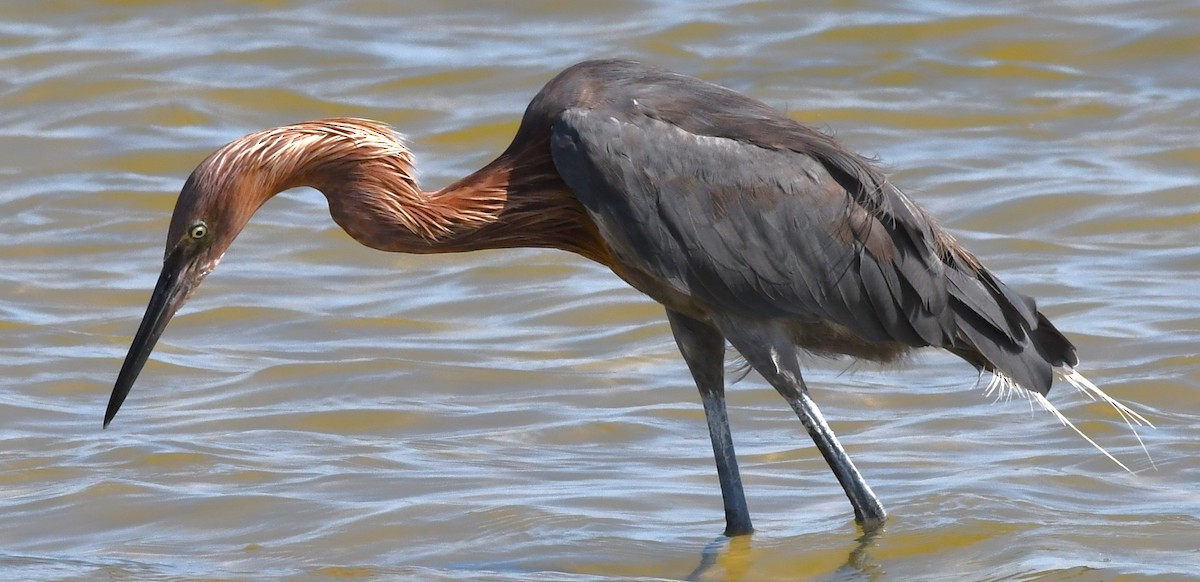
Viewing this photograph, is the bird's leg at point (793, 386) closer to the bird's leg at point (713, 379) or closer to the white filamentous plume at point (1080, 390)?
the bird's leg at point (713, 379)

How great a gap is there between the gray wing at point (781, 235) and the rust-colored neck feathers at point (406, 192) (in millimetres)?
245

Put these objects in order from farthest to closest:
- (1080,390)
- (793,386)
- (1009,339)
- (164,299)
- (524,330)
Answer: (524,330)
(1080,390)
(1009,339)
(793,386)
(164,299)

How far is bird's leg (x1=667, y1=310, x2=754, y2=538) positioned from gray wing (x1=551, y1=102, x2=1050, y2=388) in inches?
15.9

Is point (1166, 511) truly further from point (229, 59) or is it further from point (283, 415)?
point (229, 59)

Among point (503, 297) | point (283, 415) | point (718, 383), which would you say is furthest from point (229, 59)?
point (718, 383)

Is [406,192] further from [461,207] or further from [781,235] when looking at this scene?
[781,235]

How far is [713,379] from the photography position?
7164mm

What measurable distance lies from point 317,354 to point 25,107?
5.35m

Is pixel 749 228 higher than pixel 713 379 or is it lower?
higher

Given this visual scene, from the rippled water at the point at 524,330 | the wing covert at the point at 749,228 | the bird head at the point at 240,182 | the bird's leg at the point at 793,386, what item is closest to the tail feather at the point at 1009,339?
the wing covert at the point at 749,228

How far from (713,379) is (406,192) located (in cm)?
143

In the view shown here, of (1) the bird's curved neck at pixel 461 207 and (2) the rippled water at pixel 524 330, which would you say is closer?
(1) the bird's curved neck at pixel 461 207

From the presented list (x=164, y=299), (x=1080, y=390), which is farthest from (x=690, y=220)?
(x=1080, y=390)

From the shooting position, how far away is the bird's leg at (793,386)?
6711mm
